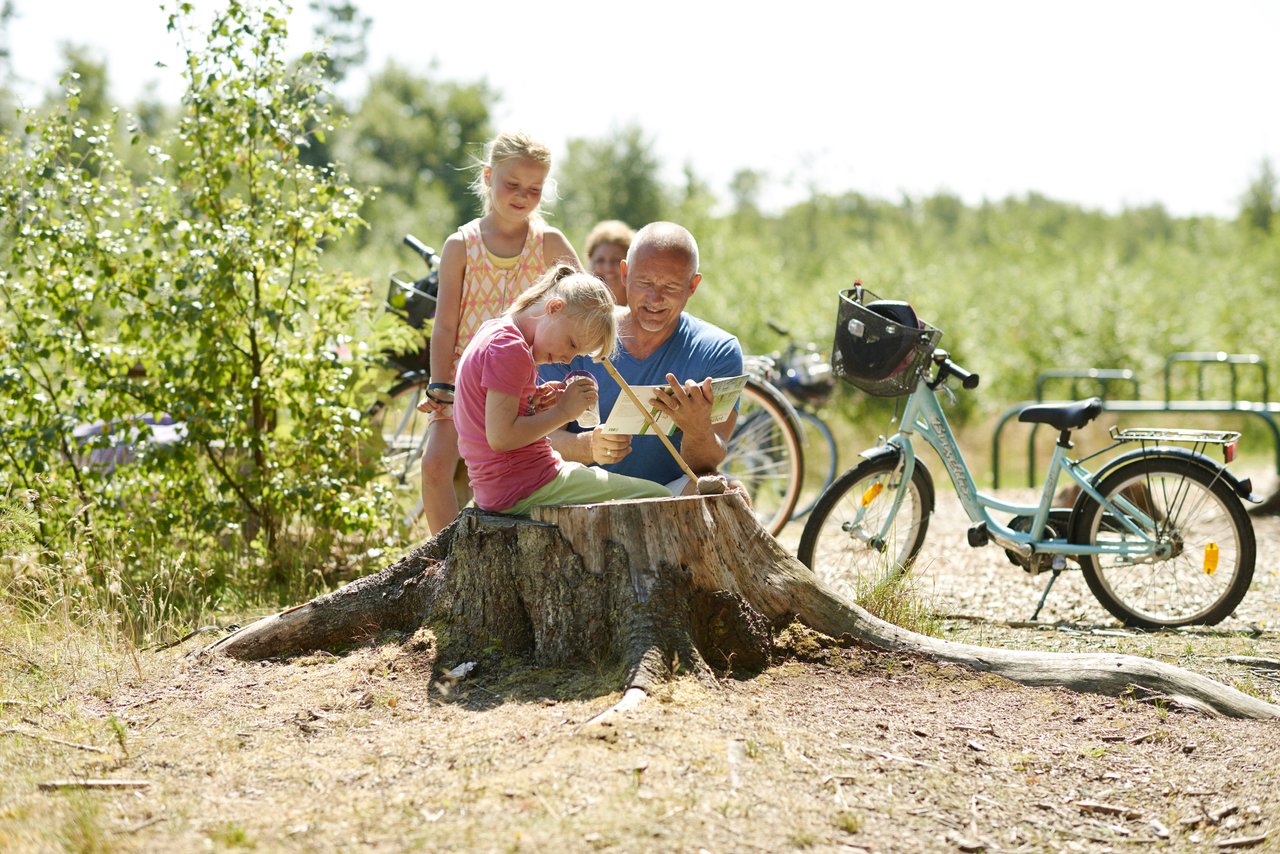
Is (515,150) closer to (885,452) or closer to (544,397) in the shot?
(544,397)

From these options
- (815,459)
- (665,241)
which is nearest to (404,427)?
(665,241)

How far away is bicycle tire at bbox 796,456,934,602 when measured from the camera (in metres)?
5.32

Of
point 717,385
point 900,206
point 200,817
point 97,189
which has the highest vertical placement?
point 900,206

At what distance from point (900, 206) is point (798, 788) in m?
48.6

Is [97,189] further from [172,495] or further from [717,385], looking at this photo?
[717,385]

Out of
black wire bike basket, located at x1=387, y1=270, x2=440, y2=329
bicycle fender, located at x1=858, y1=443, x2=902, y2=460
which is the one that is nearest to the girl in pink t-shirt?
bicycle fender, located at x1=858, y1=443, x2=902, y2=460

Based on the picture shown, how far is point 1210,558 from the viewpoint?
5.14m

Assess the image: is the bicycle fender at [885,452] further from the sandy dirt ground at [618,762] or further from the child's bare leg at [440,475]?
the child's bare leg at [440,475]

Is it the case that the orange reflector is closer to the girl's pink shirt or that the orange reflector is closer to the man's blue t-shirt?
the man's blue t-shirt

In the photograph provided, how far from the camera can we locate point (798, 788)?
2.87 meters

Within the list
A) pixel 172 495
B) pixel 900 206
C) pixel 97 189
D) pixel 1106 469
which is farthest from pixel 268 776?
pixel 900 206

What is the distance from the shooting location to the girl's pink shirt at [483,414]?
3.54 m

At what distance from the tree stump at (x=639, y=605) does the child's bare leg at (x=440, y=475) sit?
872mm

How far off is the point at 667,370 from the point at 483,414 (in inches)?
39.2
